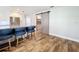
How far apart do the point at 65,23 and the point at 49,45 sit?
2.82 feet

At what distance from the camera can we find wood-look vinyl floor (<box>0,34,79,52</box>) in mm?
2402

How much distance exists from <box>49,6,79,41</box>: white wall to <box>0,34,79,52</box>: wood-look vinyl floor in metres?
0.21

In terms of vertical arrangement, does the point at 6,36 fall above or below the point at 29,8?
below

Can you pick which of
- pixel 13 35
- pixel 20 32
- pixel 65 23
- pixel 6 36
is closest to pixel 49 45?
pixel 65 23

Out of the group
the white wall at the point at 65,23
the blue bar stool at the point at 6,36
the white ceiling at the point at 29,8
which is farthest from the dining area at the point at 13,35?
the white wall at the point at 65,23

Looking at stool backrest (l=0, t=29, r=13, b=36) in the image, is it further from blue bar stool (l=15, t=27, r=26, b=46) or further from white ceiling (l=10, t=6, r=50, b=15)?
white ceiling (l=10, t=6, r=50, b=15)

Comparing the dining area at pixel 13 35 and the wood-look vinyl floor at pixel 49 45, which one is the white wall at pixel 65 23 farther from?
the dining area at pixel 13 35

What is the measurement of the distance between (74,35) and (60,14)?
0.84 meters

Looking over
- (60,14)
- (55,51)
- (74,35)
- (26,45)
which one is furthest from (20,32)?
(74,35)

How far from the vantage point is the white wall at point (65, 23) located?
2.55 m

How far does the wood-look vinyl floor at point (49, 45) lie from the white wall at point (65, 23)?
21cm

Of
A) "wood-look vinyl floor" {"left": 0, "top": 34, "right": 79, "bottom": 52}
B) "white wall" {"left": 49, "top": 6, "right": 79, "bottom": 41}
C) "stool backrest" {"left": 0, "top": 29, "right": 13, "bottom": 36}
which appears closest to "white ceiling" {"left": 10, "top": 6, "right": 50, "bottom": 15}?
"white wall" {"left": 49, "top": 6, "right": 79, "bottom": 41}

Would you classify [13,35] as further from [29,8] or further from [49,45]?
[49,45]

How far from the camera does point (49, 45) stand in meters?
2.56
